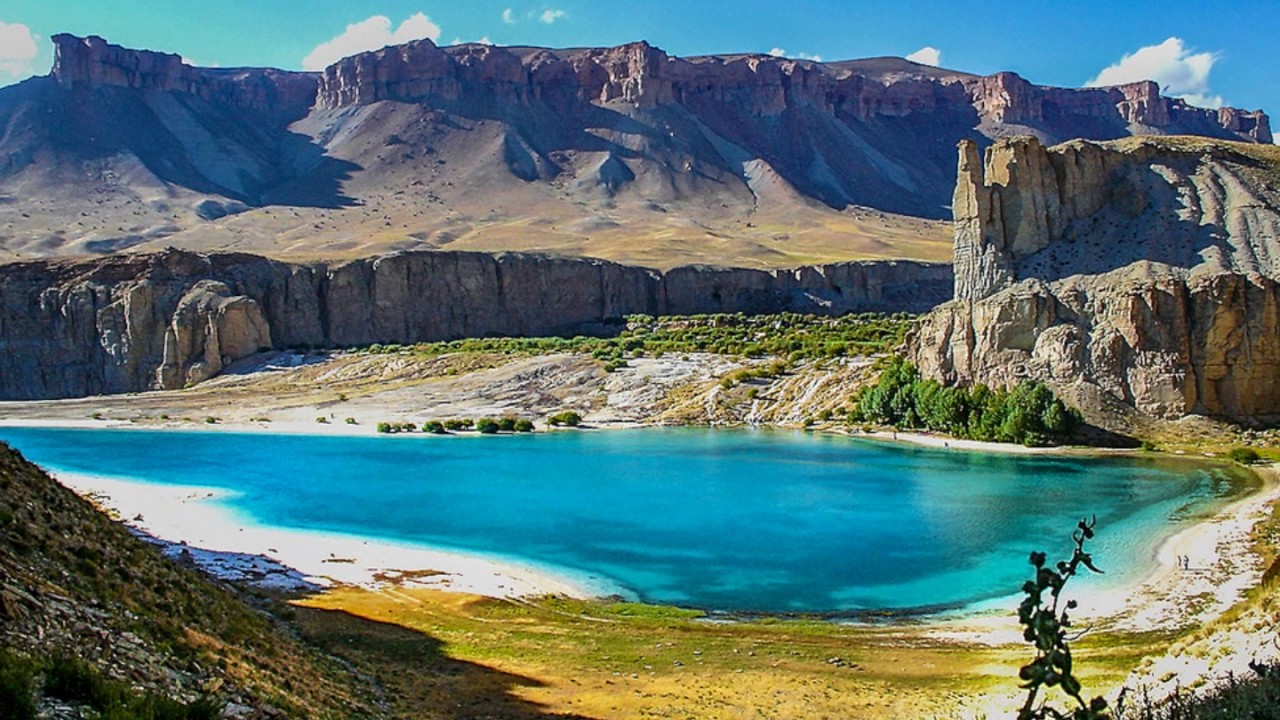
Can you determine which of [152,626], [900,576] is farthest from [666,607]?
[152,626]

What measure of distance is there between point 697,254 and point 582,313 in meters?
26.1

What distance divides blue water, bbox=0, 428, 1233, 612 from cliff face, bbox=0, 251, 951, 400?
90.0 ft

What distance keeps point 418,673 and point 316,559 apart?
41.0 ft

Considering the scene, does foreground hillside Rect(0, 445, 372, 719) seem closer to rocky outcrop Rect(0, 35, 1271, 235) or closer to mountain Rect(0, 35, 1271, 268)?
mountain Rect(0, 35, 1271, 268)

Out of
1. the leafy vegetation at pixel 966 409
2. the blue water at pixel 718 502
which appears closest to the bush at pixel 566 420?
the blue water at pixel 718 502

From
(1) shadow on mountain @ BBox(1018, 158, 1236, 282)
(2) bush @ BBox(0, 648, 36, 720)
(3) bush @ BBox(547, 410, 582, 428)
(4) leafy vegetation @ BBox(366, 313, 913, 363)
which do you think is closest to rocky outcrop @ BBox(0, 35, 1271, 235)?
(4) leafy vegetation @ BBox(366, 313, 913, 363)

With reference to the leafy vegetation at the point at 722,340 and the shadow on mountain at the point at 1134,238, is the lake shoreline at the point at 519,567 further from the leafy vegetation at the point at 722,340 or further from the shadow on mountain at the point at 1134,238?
the leafy vegetation at the point at 722,340

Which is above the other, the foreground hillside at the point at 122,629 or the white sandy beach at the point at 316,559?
the foreground hillside at the point at 122,629

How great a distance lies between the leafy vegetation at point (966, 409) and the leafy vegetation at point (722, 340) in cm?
1135

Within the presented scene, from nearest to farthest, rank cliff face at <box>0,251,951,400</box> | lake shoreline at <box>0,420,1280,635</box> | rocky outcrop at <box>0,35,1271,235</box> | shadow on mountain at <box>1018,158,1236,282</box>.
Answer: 1. lake shoreline at <box>0,420,1280,635</box>
2. shadow on mountain at <box>1018,158,1236,282</box>
3. cliff face at <box>0,251,951,400</box>
4. rocky outcrop at <box>0,35,1271,235</box>

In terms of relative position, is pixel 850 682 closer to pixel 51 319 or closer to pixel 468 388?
pixel 468 388

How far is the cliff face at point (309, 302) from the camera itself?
87125 millimetres

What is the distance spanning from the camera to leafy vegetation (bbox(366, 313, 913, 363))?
3063 inches

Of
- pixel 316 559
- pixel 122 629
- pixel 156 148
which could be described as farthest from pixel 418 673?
pixel 156 148
